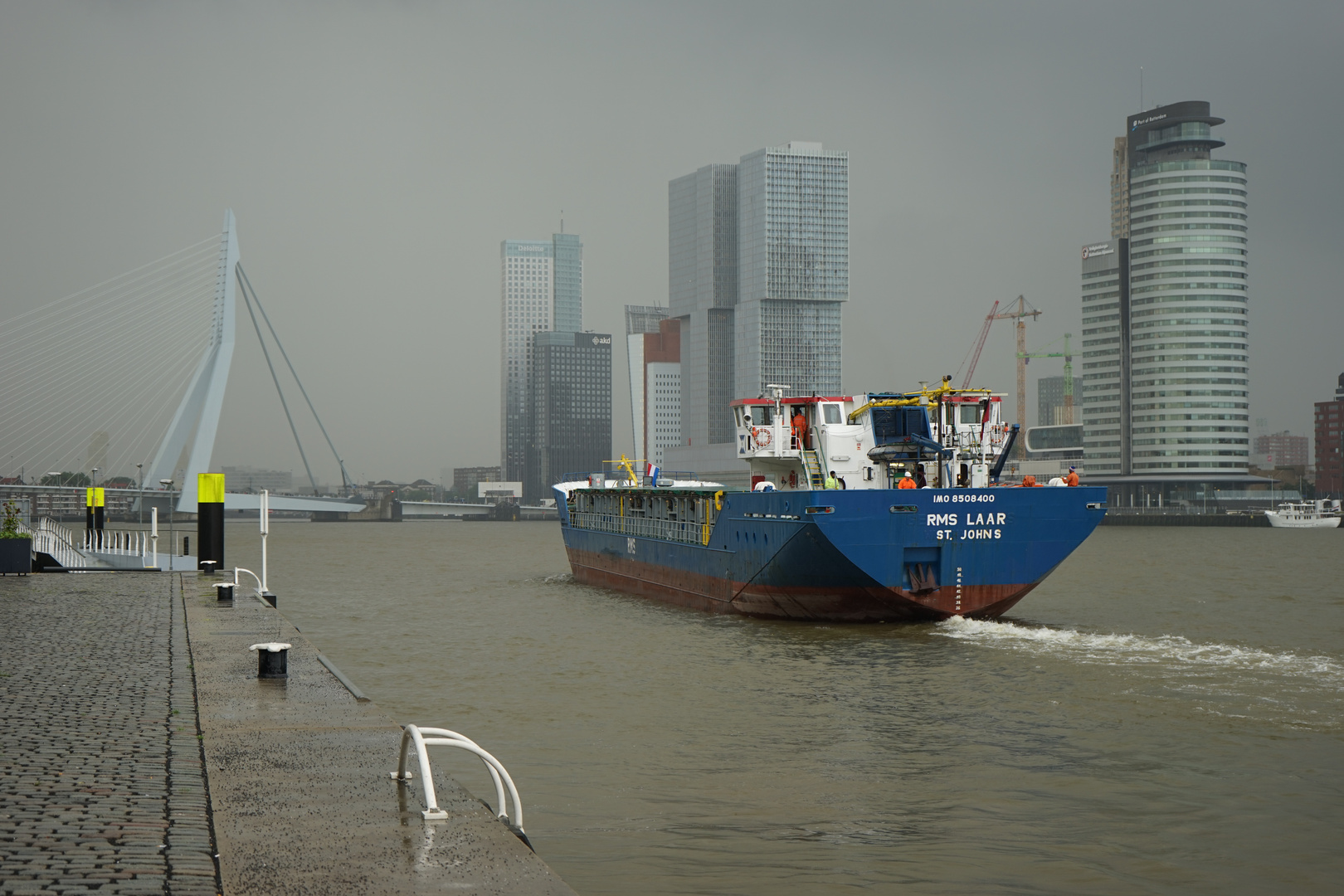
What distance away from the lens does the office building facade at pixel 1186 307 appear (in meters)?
160

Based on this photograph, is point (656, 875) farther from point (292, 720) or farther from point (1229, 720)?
point (1229, 720)

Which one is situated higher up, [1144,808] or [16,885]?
[16,885]

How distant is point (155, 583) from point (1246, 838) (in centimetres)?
2329

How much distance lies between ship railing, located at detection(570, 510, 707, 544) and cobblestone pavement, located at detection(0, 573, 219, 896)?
46.1 ft

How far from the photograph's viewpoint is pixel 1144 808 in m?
10.2

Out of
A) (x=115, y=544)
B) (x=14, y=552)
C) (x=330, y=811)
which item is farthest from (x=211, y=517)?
(x=330, y=811)

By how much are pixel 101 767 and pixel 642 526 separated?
→ 2479 cm

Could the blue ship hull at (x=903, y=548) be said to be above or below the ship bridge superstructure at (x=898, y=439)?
below

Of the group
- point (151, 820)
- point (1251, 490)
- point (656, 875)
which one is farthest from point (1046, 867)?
point (1251, 490)

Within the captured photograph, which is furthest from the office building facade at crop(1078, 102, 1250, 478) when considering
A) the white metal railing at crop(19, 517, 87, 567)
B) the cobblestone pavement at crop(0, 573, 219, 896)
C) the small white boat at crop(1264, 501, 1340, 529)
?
the cobblestone pavement at crop(0, 573, 219, 896)

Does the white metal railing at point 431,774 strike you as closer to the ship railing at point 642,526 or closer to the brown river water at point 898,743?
the brown river water at point 898,743

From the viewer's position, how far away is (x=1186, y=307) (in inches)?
6403

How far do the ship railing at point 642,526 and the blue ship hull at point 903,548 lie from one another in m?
3.70

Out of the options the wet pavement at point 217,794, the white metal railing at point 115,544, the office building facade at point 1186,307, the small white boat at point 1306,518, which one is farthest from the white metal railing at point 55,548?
the office building facade at point 1186,307
